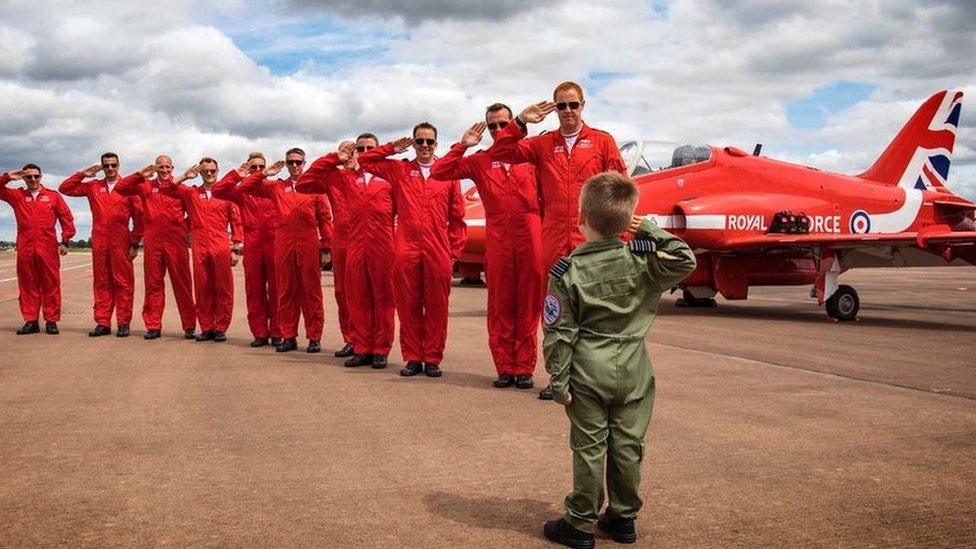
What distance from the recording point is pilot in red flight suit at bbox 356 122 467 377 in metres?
7.72

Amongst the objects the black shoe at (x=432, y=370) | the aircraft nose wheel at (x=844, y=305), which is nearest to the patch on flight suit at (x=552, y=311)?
the black shoe at (x=432, y=370)

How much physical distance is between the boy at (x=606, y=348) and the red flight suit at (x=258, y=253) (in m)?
7.13

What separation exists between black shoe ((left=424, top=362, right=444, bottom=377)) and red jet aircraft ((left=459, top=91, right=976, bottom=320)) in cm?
682

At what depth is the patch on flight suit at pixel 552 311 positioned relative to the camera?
336cm

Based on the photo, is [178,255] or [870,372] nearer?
[870,372]

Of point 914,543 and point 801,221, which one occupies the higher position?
point 801,221

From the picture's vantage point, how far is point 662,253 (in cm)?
341

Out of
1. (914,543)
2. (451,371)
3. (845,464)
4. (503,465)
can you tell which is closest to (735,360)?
(451,371)

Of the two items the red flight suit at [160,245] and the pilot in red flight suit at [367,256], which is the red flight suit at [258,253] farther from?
the pilot in red flight suit at [367,256]

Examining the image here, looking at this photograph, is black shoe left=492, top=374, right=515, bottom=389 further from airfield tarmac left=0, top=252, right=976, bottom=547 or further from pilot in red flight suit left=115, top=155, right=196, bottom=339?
pilot in red flight suit left=115, top=155, right=196, bottom=339

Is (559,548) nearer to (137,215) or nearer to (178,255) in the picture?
(178,255)

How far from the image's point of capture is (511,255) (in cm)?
706

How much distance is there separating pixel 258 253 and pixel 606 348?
740 cm

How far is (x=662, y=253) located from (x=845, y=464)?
6.20 ft
